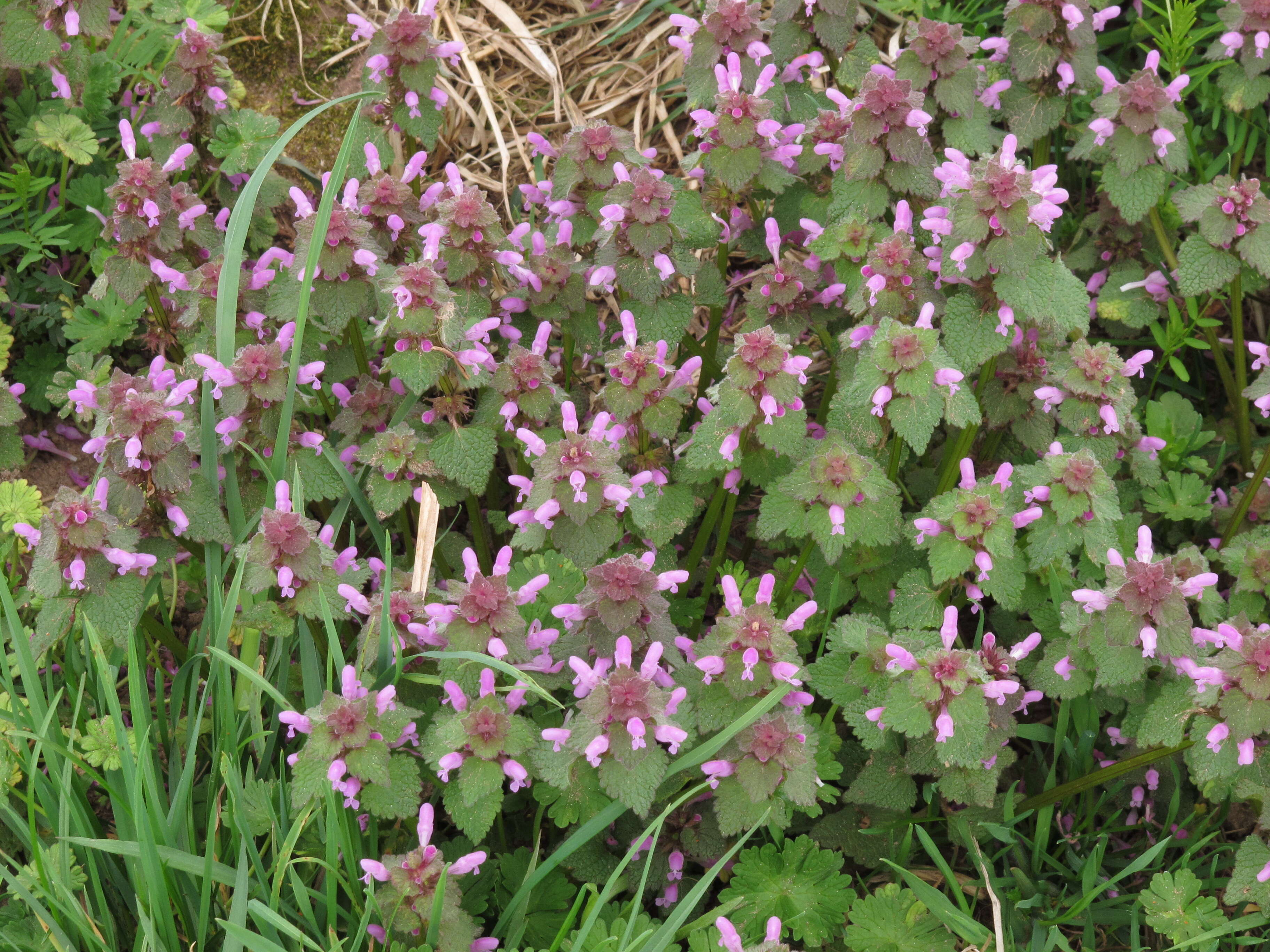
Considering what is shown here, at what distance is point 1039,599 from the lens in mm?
3332

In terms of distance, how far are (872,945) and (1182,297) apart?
8.19 ft

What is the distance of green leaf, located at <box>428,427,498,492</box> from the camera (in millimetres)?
→ 3135

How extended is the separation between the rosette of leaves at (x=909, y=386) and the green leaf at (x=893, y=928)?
116cm

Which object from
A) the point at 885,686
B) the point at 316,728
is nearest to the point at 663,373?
the point at 885,686

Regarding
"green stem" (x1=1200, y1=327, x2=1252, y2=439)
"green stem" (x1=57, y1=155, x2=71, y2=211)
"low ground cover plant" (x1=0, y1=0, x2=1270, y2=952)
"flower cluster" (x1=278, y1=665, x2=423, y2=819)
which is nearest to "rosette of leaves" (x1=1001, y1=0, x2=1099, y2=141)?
"low ground cover plant" (x1=0, y1=0, x2=1270, y2=952)

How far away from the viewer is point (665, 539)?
10.3 ft

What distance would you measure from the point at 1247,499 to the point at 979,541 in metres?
1.22

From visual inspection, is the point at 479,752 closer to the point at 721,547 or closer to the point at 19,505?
the point at 721,547

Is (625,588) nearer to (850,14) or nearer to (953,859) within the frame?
(953,859)

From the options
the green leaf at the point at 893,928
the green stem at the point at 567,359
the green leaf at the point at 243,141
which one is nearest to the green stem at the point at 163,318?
the green leaf at the point at 243,141

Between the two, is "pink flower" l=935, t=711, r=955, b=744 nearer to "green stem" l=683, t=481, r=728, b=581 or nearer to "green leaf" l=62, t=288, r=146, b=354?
"green stem" l=683, t=481, r=728, b=581

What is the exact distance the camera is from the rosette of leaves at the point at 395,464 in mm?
3146

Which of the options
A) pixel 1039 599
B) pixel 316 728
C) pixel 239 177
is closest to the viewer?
pixel 316 728

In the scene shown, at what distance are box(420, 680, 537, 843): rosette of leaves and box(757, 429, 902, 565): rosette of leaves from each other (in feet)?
2.67
